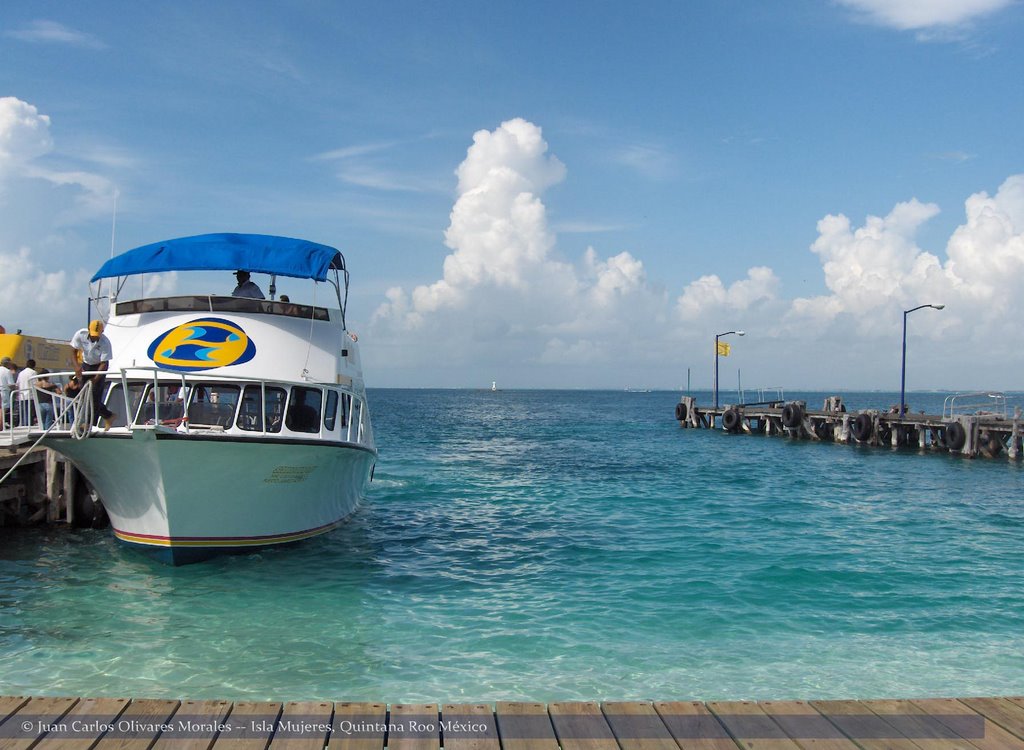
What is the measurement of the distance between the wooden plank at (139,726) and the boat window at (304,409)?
8.17 m

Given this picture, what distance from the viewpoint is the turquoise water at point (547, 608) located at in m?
8.28

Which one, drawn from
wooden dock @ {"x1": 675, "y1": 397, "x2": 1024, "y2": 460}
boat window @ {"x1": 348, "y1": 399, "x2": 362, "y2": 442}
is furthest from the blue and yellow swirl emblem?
wooden dock @ {"x1": 675, "y1": 397, "x2": 1024, "y2": 460}

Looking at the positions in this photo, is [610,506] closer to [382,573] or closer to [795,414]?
[382,573]

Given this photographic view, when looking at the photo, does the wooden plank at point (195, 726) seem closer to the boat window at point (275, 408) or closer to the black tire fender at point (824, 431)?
the boat window at point (275, 408)

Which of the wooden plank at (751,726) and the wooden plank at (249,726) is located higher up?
the wooden plank at (751,726)

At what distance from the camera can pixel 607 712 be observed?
5379 millimetres

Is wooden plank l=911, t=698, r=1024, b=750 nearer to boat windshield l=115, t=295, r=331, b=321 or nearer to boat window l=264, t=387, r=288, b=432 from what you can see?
boat window l=264, t=387, r=288, b=432

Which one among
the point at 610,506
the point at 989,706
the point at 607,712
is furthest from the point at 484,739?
the point at 610,506

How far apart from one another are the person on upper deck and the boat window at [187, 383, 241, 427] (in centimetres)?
211

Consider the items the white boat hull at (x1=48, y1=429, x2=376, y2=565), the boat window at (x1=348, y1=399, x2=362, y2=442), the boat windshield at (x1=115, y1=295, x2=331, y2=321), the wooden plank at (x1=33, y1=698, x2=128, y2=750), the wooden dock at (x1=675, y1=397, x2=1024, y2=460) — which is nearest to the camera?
the wooden plank at (x1=33, y1=698, x2=128, y2=750)

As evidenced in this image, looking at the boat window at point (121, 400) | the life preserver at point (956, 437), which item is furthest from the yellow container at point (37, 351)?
the life preserver at point (956, 437)

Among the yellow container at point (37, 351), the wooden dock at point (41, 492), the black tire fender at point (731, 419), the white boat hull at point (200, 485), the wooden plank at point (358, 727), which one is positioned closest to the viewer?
the wooden plank at point (358, 727)

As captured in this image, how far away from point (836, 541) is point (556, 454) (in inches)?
876

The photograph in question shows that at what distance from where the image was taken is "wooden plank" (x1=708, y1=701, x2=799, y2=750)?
4945 mm
